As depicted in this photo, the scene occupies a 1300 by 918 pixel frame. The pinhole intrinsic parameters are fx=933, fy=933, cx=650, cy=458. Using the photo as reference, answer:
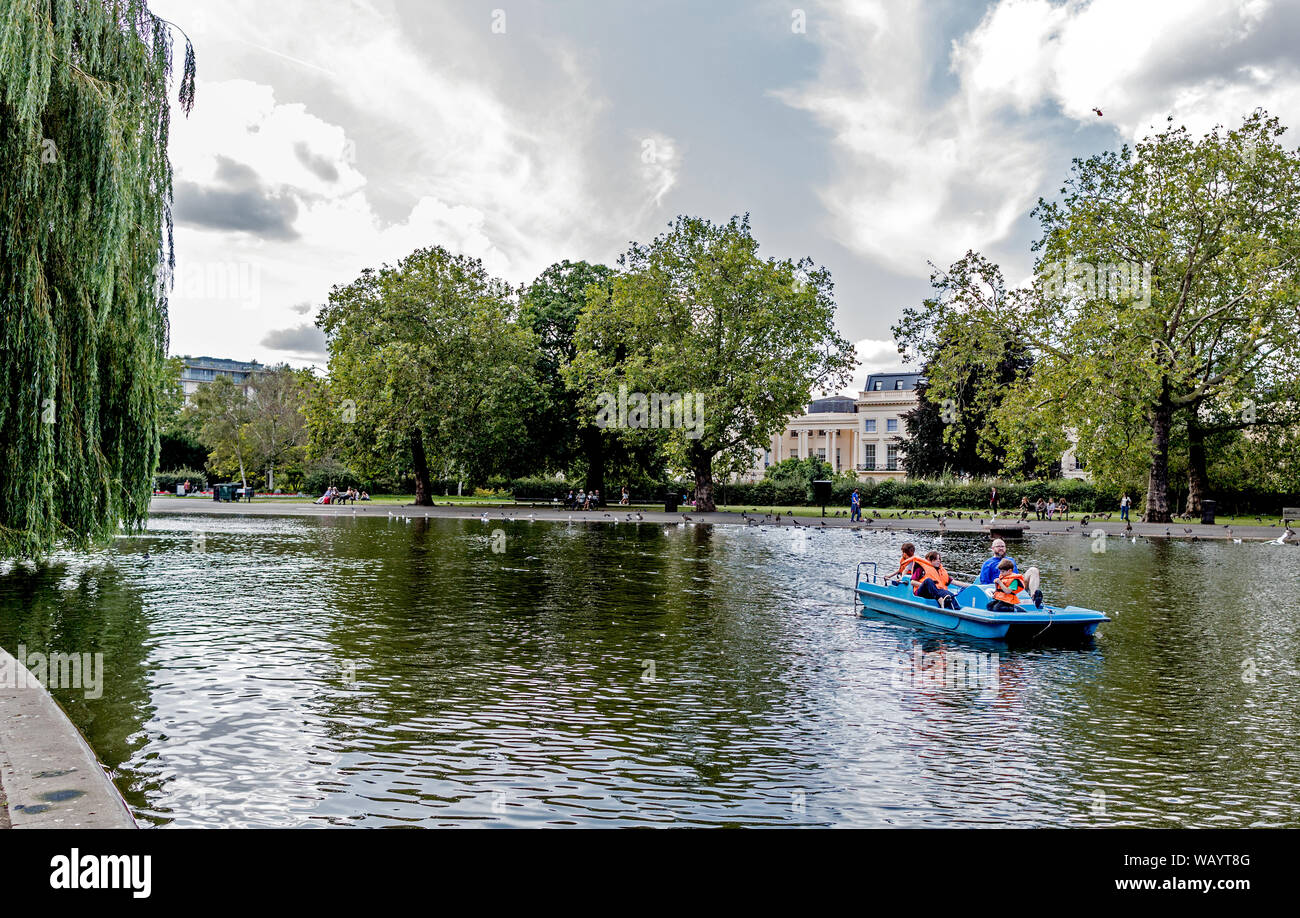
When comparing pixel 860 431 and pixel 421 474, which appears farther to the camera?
pixel 860 431

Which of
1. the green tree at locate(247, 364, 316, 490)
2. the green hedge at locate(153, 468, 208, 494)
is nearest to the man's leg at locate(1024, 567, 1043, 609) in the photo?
the green tree at locate(247, 364, 316, 490)

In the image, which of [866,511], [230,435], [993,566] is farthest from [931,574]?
[230,435]

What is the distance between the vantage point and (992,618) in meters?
14.4

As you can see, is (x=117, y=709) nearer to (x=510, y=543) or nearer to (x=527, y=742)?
(x=527, y=742)

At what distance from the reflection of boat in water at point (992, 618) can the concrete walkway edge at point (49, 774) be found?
12.1 m

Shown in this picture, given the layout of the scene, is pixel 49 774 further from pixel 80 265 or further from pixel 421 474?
pixel 421 474

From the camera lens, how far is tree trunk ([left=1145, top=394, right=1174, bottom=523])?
44000mm

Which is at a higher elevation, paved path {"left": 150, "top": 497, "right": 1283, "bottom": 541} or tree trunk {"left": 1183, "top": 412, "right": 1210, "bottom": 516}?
tree trunk {"left": 1183, "top": 412, "right": 1210, "bottom": 516}

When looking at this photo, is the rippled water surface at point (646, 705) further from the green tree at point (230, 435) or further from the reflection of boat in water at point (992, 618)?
the green tree at point (230, 435)

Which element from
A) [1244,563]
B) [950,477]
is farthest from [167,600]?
[950,477]

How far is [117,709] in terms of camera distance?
9.70m

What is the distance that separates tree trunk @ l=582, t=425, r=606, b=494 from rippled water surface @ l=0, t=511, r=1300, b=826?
40465 millimetres

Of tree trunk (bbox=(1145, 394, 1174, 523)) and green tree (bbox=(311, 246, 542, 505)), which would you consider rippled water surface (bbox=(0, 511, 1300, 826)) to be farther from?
green tree (bbox=(311, 246, 542, 505))

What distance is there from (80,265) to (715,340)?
132 feet
